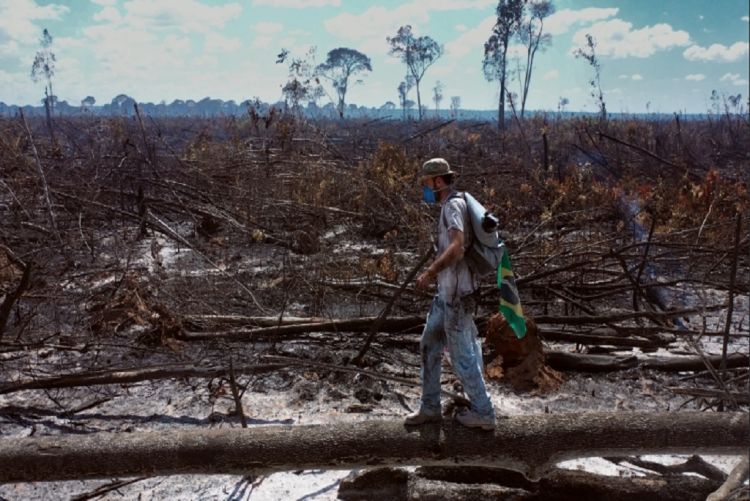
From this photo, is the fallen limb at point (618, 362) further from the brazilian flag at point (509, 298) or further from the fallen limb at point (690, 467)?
the brazilian flag at point (509, 298)

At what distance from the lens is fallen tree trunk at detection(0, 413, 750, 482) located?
9.32 ft

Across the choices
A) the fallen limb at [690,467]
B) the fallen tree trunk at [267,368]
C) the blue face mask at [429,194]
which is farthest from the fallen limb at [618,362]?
the blue face mask at [429,194]

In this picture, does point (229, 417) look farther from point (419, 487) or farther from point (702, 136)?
point (702, 136)

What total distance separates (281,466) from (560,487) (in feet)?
4.62

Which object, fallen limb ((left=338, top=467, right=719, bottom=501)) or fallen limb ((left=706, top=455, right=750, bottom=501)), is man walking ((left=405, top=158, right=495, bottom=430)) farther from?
fallen limb ((left=706, top=455, right=750, bottom=501))

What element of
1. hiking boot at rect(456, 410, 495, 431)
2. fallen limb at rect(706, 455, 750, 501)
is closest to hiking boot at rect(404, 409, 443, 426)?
hiking boot at rect(456, 410, 495, 431)

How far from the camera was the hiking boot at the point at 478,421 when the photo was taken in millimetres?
2873

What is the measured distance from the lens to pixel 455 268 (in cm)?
290

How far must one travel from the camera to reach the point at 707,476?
3.14 m

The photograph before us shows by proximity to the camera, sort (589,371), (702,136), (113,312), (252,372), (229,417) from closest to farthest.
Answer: (229,417)
(252,372)
(589,371)
(113,312)
(702,136)

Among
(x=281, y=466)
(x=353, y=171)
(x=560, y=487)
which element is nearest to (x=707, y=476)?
(x=560, y=487)

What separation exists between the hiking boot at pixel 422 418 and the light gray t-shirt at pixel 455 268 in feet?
1.91

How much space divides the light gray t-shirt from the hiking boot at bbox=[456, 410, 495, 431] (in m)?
0.57

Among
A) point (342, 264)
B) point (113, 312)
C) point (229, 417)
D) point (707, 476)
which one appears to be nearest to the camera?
point (707, 476)
